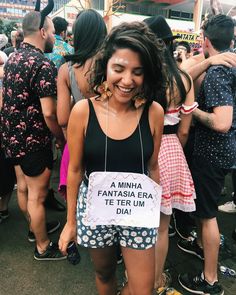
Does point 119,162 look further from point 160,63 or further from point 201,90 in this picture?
point 201,90

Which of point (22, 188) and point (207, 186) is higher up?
point (207, 186)

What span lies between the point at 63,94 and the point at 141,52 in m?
0.93

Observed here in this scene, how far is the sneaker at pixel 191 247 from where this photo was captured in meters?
2.75

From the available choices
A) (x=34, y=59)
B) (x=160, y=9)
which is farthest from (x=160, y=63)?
(x=160, y=9)

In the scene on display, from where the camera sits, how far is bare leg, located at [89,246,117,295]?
1661 millimetres

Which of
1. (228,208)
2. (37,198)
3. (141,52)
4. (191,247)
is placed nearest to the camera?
(141,52)

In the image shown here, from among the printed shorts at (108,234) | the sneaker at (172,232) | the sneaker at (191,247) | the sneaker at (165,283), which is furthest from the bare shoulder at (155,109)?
the sneaker at (172,232)

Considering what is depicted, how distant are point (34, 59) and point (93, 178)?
49.9 inches

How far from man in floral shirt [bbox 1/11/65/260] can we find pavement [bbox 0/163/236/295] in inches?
5.9

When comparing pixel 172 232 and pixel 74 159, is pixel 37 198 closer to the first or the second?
pixel 74 159

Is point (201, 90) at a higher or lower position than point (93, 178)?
higher

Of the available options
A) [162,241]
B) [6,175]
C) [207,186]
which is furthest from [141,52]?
[6,175]

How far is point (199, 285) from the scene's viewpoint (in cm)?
229

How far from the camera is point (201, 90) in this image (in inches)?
87.6
